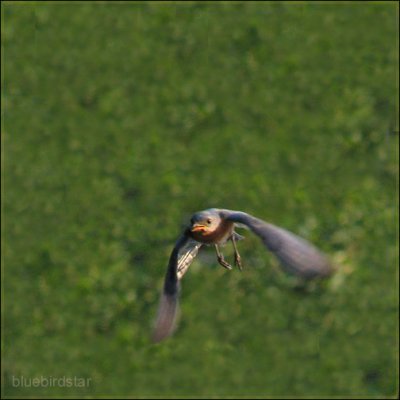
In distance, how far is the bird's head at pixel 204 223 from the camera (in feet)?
15.1

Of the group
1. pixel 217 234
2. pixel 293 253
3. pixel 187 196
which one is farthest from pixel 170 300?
pixel 187 196

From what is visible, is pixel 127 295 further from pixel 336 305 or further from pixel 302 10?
pixel 302 10

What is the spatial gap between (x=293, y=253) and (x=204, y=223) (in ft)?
1.64

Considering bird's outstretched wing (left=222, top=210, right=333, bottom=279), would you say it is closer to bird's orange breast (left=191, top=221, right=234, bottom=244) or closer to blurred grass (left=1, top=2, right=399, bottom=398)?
bird's orange breast (left=191, top=221, right=234, bottom=244)

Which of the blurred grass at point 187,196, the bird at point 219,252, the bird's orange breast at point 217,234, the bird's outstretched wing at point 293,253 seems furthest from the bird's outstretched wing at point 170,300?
the blurred grass at point 187,196

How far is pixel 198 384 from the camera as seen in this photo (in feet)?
30.0

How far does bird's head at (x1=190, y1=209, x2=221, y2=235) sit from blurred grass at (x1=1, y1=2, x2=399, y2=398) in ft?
12.9

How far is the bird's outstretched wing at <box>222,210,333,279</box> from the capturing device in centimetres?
409

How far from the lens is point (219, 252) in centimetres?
486

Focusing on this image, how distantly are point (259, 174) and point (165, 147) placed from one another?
796 millimetres

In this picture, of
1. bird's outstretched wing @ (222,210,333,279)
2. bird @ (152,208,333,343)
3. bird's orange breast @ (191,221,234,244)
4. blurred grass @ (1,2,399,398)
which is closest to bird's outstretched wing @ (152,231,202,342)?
bird @ (152,208,333,343)

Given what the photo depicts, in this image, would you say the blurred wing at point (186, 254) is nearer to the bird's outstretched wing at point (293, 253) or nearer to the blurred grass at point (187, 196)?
the bird's outstretched wing at point (293, 253)

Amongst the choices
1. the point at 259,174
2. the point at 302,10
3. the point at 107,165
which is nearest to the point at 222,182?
the point at 259,174

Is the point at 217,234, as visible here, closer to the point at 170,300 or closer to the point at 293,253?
the point at 170,300
